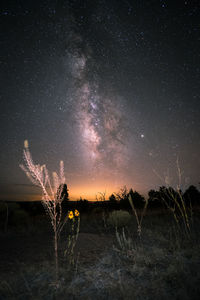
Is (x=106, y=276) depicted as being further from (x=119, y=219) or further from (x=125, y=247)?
(x=119, y=219)

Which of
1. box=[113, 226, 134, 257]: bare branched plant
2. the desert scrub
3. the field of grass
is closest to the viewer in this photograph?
the field of grass

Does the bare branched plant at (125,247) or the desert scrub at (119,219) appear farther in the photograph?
the desert scrub at (119,219)

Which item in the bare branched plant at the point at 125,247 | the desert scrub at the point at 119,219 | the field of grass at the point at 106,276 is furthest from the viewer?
the desert scrub at the point at 119,219

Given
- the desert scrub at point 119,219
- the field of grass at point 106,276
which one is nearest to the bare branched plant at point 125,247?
the field of grass at point 106,276

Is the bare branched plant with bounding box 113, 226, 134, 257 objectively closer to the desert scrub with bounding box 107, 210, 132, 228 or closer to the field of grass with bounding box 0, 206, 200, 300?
the field of grass with bounding box 0, 206, 200, 300

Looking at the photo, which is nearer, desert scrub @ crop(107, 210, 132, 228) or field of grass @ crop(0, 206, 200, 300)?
field of grass @ crop(0, 206, 200, 300)

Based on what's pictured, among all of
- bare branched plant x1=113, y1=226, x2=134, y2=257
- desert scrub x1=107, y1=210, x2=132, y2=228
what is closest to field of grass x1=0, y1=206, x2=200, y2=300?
bare branched plant x1=113, y1=226, x2=134, y2=257

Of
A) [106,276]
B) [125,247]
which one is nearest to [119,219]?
[125,247]

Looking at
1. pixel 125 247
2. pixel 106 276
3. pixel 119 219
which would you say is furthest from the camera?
pixel 119 219

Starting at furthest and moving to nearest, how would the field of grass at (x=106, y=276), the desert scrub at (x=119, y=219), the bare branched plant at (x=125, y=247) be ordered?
the desert scrub at (x=119, y=219), the bare branched plant at (x=125, y=247), the field of grass at (x=106, y=276)

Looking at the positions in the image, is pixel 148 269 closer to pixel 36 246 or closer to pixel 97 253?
pixel 97 253

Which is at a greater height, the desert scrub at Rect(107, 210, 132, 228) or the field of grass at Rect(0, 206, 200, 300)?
the desert scrub at Rect(107, 210, 132, 228)

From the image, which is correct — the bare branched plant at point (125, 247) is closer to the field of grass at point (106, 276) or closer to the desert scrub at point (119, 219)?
the field of grass at point (106, 276)

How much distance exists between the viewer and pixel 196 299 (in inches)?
94.1
